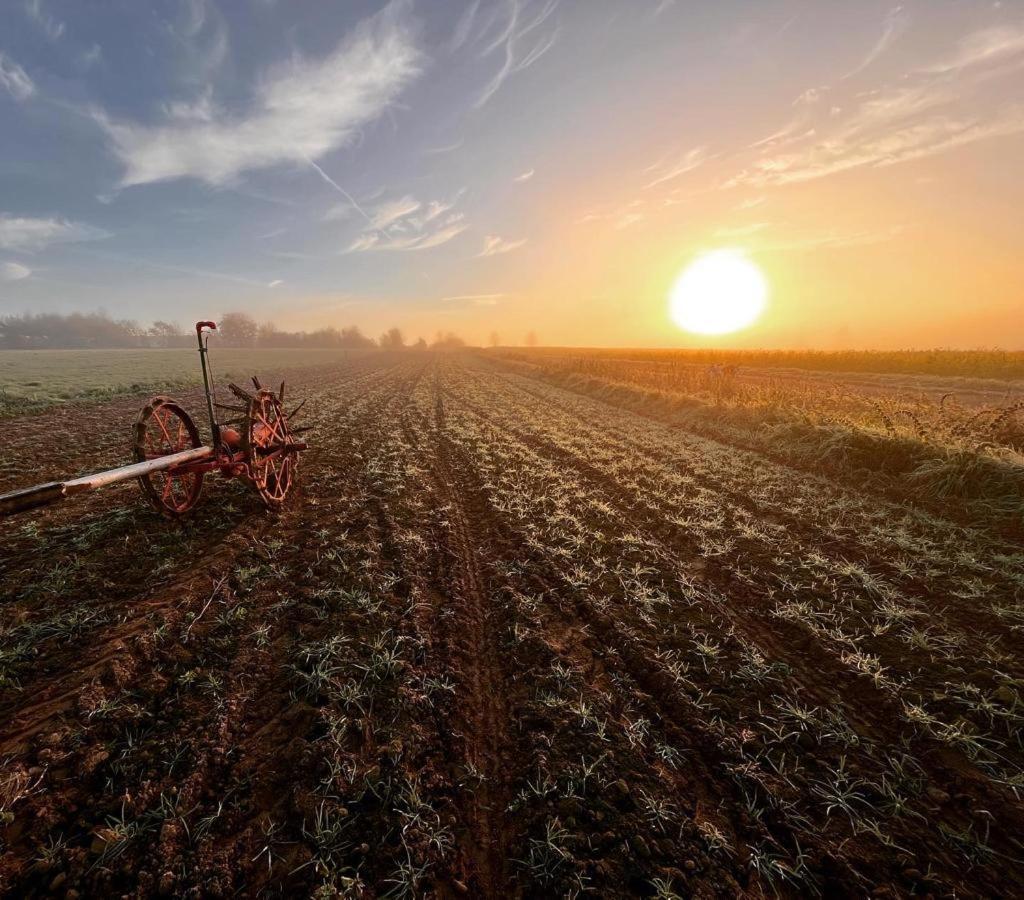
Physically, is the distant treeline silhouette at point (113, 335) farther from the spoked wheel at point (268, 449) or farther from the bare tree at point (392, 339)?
the spoked wheel at point (268, 449)

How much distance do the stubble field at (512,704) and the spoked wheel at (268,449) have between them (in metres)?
0.67

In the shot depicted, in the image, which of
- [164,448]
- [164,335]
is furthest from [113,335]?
[164,448]

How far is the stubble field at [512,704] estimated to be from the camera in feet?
7.86

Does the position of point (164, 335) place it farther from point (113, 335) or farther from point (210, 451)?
point (210, 451)

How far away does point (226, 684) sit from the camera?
11.6ft

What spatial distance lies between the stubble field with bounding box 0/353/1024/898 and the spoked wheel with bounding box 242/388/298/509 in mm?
667

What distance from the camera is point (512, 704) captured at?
3.45 metres

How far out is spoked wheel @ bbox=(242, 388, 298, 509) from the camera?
6254 mm

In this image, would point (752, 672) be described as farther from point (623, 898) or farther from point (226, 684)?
point (226, 684)

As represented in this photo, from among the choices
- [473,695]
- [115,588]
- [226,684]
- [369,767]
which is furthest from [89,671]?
[473,695]

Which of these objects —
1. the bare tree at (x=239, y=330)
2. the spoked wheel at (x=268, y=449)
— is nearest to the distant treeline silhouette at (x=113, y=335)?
the bare tree at (x=239, y=330)

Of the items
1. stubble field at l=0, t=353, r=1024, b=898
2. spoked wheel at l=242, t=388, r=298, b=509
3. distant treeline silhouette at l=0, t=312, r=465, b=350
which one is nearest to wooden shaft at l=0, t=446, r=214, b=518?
spoked wheel at l=242, t=388, r=298, b=509

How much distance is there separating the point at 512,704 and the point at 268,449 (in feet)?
18.8

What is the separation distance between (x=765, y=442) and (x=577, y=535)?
7710 mm
